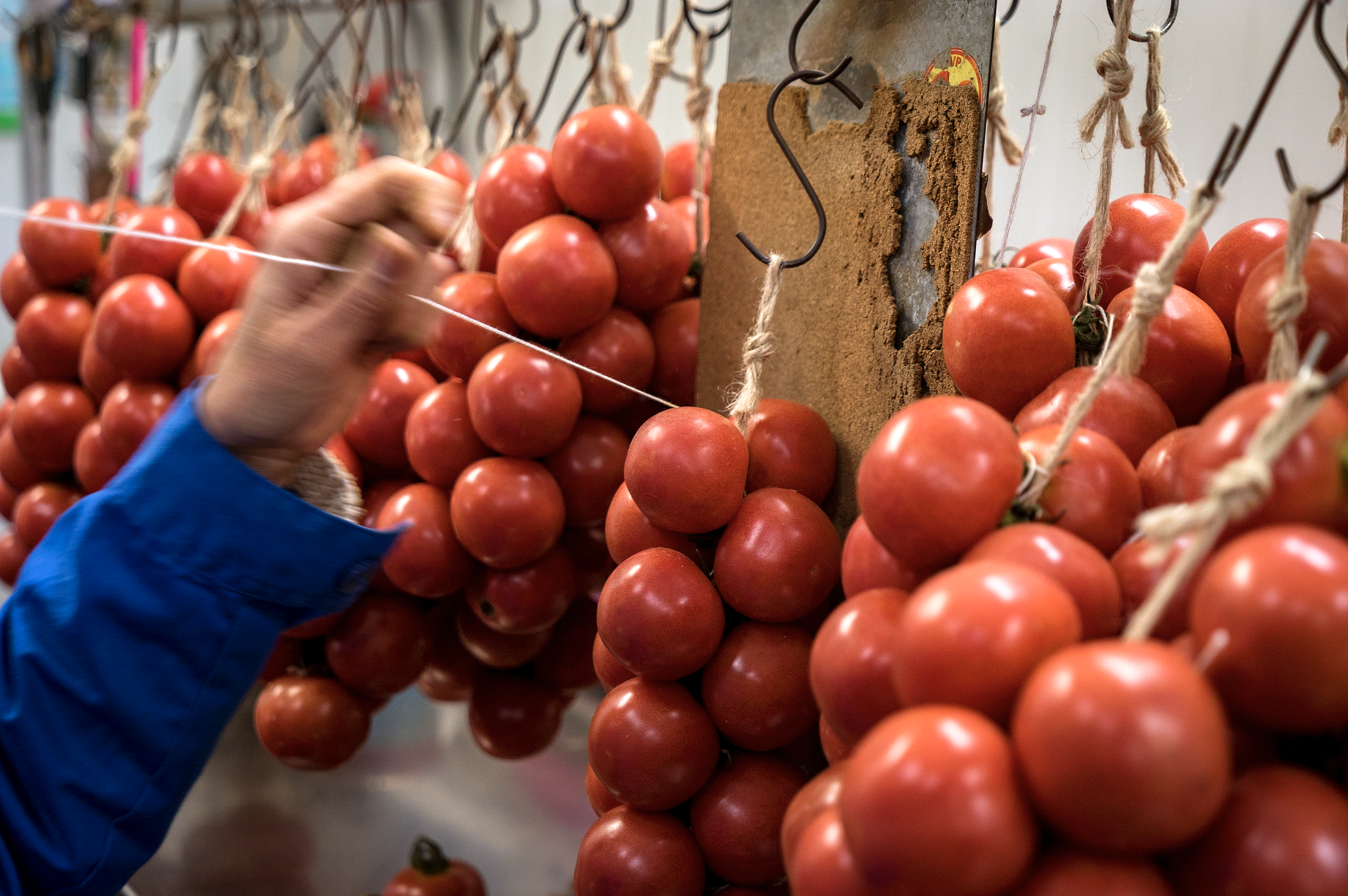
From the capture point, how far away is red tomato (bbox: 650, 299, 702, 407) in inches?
28.7

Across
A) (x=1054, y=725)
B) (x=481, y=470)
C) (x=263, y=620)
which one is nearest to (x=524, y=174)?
(x=481, y=470)

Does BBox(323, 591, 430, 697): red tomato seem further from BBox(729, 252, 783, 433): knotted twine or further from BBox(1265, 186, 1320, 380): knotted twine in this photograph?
BBox(1265, 186, 1320, 380): knotted twine

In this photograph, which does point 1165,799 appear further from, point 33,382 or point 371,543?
point 33,382

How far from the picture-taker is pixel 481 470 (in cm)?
68

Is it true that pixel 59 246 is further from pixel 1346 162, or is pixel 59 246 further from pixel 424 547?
pixel 1346 162

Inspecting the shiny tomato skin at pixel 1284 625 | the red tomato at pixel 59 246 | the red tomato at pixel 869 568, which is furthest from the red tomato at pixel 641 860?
the red tomato at pixel 59 246

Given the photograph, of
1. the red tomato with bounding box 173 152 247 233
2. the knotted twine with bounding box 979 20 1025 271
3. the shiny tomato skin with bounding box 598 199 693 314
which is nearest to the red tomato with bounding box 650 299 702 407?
the shiny tomato skin with bounding box 598 199 693 314

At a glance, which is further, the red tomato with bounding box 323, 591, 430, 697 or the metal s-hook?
the red tomato with bounding box 323, 591, 430, 697

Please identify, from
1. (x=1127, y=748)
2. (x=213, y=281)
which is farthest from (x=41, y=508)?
(x=1127, y=748)

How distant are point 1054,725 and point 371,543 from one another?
415 mm

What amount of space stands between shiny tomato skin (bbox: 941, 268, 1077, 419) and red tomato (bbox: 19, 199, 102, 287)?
90 centimetres

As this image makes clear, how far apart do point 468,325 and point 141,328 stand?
1.17ft

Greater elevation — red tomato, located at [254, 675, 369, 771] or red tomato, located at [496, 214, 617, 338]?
red tomato, located at [496, 214, 617, 338]

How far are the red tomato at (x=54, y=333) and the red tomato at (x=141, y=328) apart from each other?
106 mm
